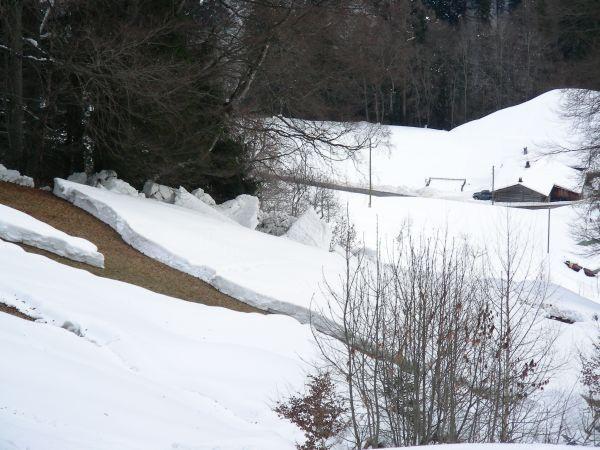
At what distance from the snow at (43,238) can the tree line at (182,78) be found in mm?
4976

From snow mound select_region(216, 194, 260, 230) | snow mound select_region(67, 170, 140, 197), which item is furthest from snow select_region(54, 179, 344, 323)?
snow mound select_region(216, 194, 260, 230)

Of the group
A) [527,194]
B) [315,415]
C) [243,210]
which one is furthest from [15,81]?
[527,194]

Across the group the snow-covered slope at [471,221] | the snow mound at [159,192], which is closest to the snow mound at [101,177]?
the snow mound at [159,192]

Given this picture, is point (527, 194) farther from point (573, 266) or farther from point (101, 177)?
point (101, 177)

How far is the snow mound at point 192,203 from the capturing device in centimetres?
2155

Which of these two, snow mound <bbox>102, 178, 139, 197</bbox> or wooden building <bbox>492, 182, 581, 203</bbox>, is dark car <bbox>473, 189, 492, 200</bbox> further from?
snow mound <bbox>102, 178, 139, 197</bbox>

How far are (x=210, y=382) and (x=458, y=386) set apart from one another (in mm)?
3339

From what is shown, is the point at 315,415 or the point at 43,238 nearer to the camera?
the point at 315,415

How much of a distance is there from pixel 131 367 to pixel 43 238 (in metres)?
5.05

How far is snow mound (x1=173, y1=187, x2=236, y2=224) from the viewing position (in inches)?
848

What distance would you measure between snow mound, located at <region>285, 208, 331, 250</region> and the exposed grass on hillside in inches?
263

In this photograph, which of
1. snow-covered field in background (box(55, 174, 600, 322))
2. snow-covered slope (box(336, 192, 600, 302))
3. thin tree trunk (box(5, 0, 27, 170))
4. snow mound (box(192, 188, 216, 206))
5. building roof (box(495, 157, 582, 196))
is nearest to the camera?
snow-covered field in background (box(55, 174, 600, 322))

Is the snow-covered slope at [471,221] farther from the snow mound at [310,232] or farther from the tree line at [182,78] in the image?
the snow mound at [310,232]

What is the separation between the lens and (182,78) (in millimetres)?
19797
